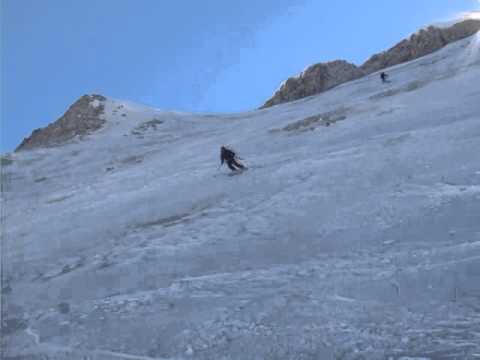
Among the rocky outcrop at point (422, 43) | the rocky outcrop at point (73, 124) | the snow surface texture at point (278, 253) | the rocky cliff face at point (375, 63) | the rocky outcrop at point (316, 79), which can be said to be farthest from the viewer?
the rocky outcrop at point (316, 79)

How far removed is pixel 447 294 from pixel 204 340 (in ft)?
11.0

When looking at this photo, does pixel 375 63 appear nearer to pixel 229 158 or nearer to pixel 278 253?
pixel 229 158

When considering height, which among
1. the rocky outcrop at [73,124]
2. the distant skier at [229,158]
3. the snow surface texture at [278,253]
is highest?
the rocky outcrop at [73,124]

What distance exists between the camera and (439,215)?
1185 cm

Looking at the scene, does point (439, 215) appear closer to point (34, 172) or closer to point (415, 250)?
point (415, 250)

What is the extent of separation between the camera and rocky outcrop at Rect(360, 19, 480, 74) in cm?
5991

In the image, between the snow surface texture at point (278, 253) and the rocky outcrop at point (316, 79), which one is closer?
the snow surface texture at point (278, 253)

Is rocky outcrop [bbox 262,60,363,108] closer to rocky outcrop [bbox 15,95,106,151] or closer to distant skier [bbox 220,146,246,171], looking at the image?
rocky outcrop [bbox 15,95,106,151]

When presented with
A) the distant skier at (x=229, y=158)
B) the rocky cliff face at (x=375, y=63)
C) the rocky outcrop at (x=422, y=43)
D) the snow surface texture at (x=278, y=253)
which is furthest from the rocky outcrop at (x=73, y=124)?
Result: the rocky outcrop at (x=422, y=43)

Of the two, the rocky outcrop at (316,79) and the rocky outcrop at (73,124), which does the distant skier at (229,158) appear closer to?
the rocky outcrop at (73,124)

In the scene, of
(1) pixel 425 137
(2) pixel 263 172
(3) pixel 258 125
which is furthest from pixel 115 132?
(1) pixel 425 137

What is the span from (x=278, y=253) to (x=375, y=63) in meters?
54.3

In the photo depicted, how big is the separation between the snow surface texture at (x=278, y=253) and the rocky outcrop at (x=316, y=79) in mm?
35321

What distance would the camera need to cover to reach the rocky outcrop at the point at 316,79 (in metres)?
61.5
